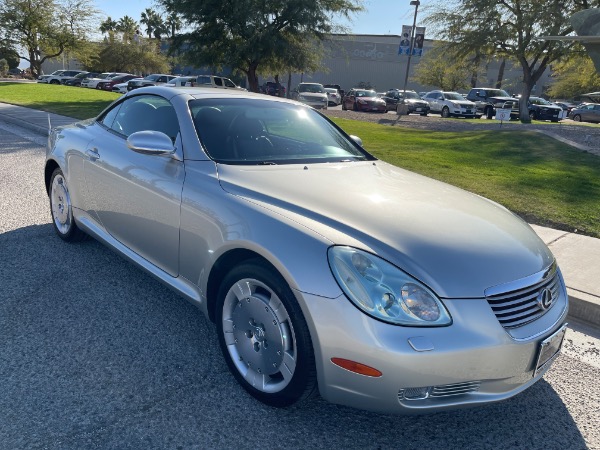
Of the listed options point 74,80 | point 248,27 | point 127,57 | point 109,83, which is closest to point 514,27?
point 248,27

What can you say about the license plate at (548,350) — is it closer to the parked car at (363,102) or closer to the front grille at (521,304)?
the front grille at (521,304)

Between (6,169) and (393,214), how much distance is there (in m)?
7.12

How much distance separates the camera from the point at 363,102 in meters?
30.2

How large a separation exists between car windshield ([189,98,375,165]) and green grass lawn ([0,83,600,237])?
3409 millimetres

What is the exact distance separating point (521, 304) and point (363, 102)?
95.2 ft

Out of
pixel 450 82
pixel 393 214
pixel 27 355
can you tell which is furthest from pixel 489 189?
pixel 450 82

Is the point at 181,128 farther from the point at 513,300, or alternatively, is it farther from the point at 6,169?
the point at 6,169

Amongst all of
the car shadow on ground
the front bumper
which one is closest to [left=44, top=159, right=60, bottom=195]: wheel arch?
the car shadow on ground

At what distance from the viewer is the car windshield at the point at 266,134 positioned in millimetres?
3268

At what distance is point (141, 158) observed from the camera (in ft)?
11.2

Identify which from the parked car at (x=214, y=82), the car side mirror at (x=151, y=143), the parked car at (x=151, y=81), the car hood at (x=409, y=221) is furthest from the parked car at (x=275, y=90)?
the car hood at (x=409, y=221)

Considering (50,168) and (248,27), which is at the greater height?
(248,27)

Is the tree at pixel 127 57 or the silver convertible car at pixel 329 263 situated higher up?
the tree at pixel 127 57

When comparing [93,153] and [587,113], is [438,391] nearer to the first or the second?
[93,153]
